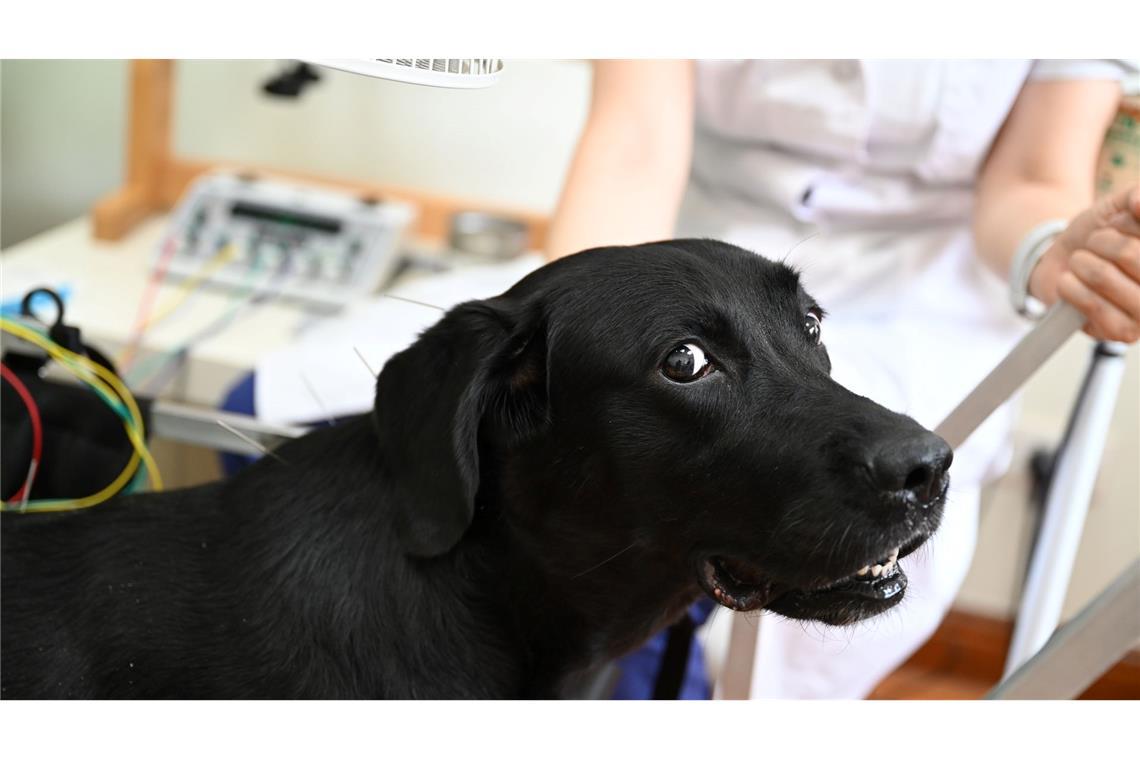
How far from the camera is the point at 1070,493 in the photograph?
133cm

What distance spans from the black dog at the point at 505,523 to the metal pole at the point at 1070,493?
57 centimetres

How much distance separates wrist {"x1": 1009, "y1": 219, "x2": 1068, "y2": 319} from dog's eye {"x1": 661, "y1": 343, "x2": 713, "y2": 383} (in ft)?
1.74

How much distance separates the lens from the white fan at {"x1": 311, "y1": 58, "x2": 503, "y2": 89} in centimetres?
65

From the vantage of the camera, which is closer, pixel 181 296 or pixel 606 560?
pixel 606 560

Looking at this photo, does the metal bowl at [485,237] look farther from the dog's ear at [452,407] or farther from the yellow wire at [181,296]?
the dog's ear at [452,407]

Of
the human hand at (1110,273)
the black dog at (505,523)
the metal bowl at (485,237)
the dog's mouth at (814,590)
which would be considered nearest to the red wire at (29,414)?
the black dog at (505,523)

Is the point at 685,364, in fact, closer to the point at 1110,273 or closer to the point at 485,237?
the point at 1110,273

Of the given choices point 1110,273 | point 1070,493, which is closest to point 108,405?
point 1110,273

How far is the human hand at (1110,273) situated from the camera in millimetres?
930

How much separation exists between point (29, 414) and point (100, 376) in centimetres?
8

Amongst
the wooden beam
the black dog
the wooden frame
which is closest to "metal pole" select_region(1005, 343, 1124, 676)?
the black dog
